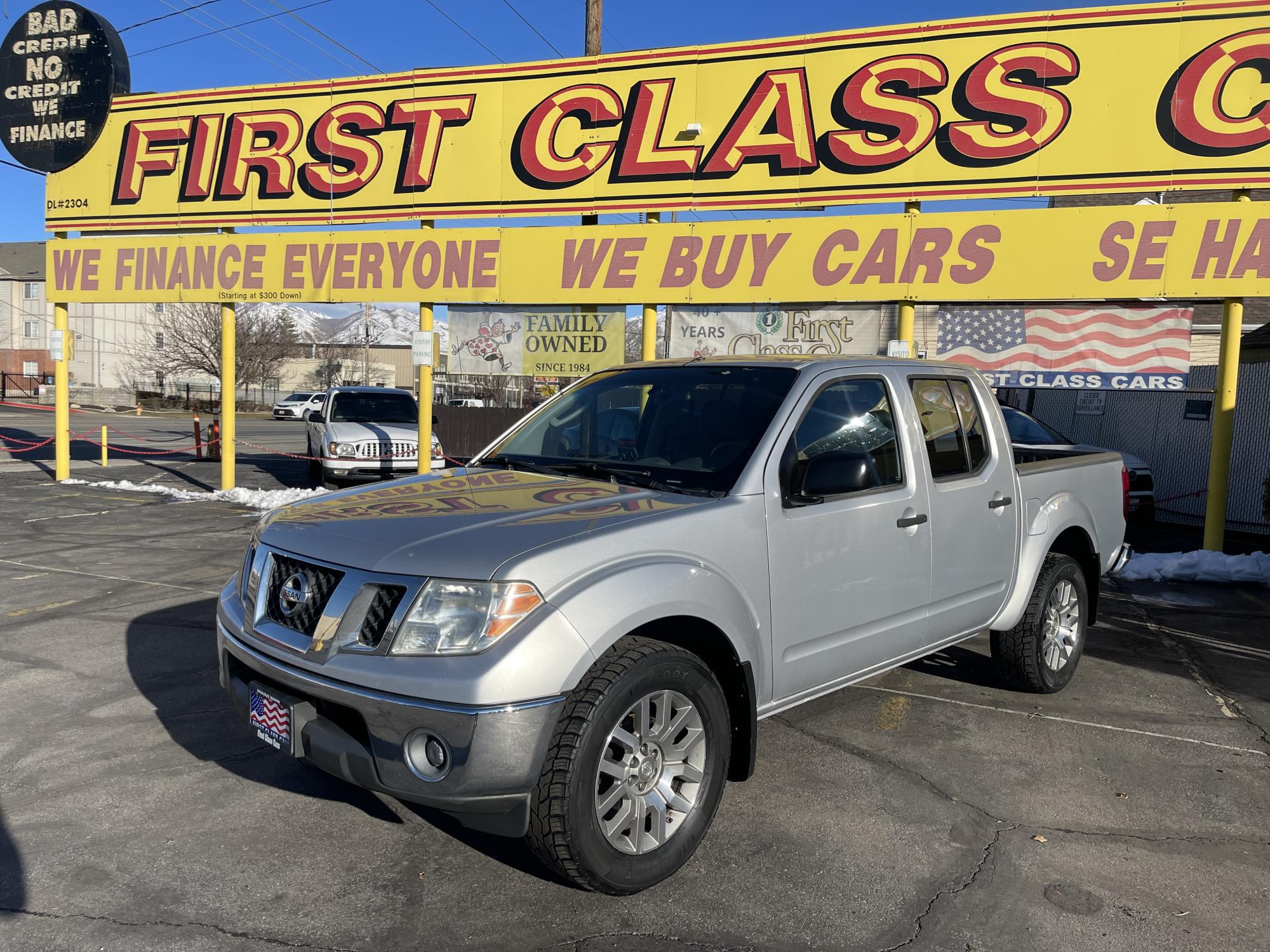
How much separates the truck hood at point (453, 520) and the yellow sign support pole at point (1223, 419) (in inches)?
354

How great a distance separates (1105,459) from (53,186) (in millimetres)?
15855

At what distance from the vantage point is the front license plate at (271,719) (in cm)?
325

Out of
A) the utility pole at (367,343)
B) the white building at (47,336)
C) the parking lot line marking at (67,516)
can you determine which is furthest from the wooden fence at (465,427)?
the white building at (47,336)

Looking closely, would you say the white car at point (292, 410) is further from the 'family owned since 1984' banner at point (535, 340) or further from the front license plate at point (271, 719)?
the front license plate at point (271, 719)

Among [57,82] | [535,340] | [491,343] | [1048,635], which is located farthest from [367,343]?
[1048,635]

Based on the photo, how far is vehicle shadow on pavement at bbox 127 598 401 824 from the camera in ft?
13.5

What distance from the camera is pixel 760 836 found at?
12.3ft

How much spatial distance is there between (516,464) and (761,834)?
196 cm

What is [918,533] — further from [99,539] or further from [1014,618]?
[99,539]

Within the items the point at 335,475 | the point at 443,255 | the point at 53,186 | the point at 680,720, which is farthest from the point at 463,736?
the point at 53,186

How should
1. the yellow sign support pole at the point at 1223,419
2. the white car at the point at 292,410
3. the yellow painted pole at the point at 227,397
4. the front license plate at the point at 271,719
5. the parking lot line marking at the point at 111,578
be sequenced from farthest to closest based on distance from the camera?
the white car at the point at 292,410, the yellow painted pole at the point at 227,397, the yellow sign support pole at the point at 1223,419, the parking lot line marking at the point at 111,578, the front license plate at the point at 271,719

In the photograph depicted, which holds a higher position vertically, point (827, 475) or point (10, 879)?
point (827, 475)

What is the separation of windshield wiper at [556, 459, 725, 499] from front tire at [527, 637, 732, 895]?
705 millimetres

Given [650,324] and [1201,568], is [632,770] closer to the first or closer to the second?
[1201,568]
